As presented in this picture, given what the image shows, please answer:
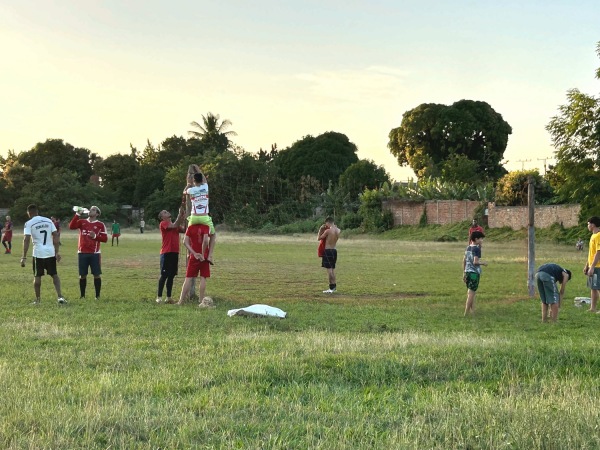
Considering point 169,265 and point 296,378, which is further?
point 169,265

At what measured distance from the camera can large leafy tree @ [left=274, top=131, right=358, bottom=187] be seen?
258 ft

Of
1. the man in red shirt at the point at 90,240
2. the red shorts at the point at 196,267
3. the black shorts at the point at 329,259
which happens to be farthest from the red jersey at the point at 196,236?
the black shorts at the point at 329,259

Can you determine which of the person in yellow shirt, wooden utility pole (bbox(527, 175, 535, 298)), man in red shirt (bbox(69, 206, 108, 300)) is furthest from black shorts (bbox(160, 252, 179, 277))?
the person in yellow shirt

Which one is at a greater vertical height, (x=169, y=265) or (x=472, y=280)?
(x=169, y=265)

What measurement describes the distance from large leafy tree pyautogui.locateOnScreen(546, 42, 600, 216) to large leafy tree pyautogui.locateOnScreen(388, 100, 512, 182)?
32723 mm

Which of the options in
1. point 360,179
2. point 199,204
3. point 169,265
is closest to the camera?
point 199,204

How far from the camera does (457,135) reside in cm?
6988

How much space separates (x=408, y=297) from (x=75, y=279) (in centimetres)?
941

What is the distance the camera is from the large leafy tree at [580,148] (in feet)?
114

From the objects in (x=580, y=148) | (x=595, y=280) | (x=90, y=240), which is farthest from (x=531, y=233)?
(x=580, y=148)

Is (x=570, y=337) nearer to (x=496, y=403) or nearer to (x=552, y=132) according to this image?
(x=496, y=403)

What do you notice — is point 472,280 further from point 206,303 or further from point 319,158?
point 319,158

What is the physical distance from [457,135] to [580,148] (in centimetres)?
3492

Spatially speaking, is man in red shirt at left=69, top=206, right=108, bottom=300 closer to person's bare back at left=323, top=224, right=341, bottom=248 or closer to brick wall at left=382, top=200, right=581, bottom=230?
Answer: person's bare back at left=323, top=224, right=341, bottom=248
